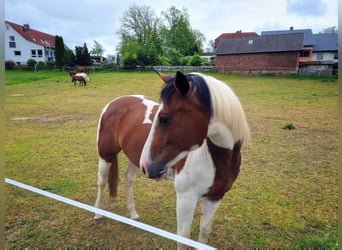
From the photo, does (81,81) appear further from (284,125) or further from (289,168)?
(289,168)

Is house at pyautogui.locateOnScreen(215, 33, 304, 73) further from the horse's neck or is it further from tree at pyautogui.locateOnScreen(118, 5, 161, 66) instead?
the horse's neck

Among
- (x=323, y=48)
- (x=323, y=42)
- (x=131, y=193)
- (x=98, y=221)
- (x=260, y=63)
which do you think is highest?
(x=323, y=42)

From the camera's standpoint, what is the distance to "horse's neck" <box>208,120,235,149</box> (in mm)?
1370

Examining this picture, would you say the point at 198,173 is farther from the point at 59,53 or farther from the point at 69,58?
the point at 59,53

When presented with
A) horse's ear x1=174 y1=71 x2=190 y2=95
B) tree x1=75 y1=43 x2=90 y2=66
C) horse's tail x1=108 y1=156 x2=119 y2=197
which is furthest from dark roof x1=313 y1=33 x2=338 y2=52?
horse's ear x1=174 y1=71 x2=190 y2=95

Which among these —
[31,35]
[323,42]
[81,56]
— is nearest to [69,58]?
[81,56]

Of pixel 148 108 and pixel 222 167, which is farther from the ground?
pixel 148 108

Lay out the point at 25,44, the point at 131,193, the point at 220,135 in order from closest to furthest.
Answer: the point at 220,135 < the point at 131,193 < the point at 25,44

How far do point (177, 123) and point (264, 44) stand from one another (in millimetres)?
27306

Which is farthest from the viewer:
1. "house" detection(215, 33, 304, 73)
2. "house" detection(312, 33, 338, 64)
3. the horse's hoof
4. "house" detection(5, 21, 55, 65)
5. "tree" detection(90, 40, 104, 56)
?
"tree" detection(90, 40, 104, 56)

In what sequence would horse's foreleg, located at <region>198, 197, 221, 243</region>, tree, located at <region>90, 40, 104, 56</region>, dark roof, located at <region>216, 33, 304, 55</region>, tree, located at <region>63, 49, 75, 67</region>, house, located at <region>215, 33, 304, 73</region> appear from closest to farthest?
horse's foreleg, located at <region>198, 197, 221, 243</region>
house, located at <region>215, 33, 304, 73</region>
dark roof, located at <region>216, 33, 304, 55</region>
tree, located at <region>63, 49, 75, 67</region>
tree, located at <region>90, 40, 104, 56</region>

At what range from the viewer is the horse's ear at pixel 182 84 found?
123 cm

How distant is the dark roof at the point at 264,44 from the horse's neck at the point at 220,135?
25.4 metres

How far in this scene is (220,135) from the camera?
4.69 ft
